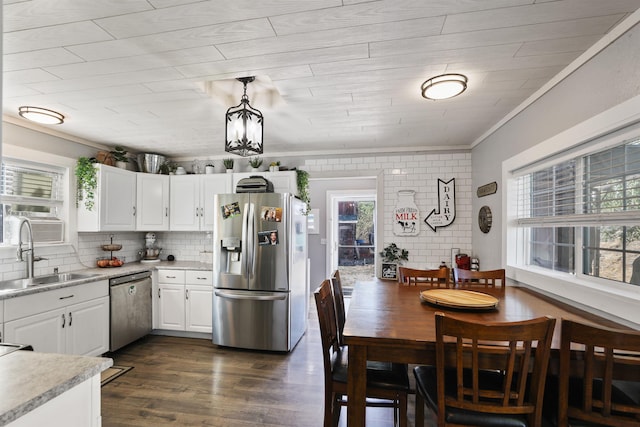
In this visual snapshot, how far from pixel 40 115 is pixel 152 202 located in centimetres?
154

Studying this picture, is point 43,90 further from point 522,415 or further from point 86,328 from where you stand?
point 522,415

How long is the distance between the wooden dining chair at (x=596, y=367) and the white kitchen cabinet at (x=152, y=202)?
4.25m

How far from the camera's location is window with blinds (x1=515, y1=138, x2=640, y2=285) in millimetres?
1697

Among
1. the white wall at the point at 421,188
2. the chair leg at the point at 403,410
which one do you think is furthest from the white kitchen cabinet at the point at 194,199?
the chair leg at the point at 403,410

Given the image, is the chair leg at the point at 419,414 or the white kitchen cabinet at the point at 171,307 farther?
the white kitchen cabinet at the point at 171,307

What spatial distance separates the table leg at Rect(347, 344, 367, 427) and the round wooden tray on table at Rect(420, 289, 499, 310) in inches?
27.6

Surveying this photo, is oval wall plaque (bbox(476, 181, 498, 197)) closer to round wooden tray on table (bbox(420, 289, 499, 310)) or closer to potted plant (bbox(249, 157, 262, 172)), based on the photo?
round wooden tray on table (bbox(420, 289, 499, 310))

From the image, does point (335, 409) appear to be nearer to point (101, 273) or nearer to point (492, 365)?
point (492, 365)

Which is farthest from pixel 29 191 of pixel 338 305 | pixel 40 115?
pixel 338 305

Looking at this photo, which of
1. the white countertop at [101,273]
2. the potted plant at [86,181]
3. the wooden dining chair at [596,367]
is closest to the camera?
the wooden dining chair at [596,367]

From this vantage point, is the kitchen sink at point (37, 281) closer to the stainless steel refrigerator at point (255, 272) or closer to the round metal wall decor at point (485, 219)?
the stainless steel refrigerator at point (255, 272)

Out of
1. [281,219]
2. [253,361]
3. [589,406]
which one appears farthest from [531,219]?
[253,361]

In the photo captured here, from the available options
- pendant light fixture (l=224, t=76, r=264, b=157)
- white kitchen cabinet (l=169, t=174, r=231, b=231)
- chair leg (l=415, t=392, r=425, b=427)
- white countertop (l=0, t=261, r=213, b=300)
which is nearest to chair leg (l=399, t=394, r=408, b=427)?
chair leg (l=415, t=392, r=425, b=427)

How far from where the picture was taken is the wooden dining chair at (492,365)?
1274mm
